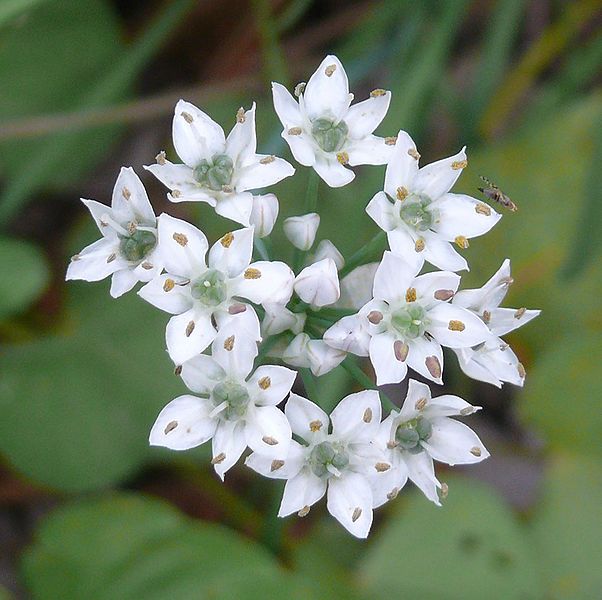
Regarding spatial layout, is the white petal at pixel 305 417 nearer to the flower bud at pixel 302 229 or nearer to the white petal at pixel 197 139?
the flower bud at pixel 302 229

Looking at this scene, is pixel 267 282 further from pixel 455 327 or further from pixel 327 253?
pixel 455 327

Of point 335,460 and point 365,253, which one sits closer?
point 335,460

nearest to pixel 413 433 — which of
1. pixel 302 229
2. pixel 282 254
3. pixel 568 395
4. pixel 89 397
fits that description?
pixel 302 229

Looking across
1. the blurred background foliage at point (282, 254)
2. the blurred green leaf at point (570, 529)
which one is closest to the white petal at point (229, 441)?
the blurred background foliage at point (282, 254)

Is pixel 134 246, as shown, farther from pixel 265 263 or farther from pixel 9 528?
pixel 9 528


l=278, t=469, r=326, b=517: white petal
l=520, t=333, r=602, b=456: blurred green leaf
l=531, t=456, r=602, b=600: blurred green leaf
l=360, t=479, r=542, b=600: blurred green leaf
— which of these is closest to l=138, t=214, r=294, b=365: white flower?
l=278, t=469, r=326, b=517: white petal

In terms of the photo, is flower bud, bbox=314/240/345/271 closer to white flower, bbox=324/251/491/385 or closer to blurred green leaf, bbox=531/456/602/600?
white flower, bbox=324/251/491/385

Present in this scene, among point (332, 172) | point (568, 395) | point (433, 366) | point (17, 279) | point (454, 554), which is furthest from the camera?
point (568, 395)
